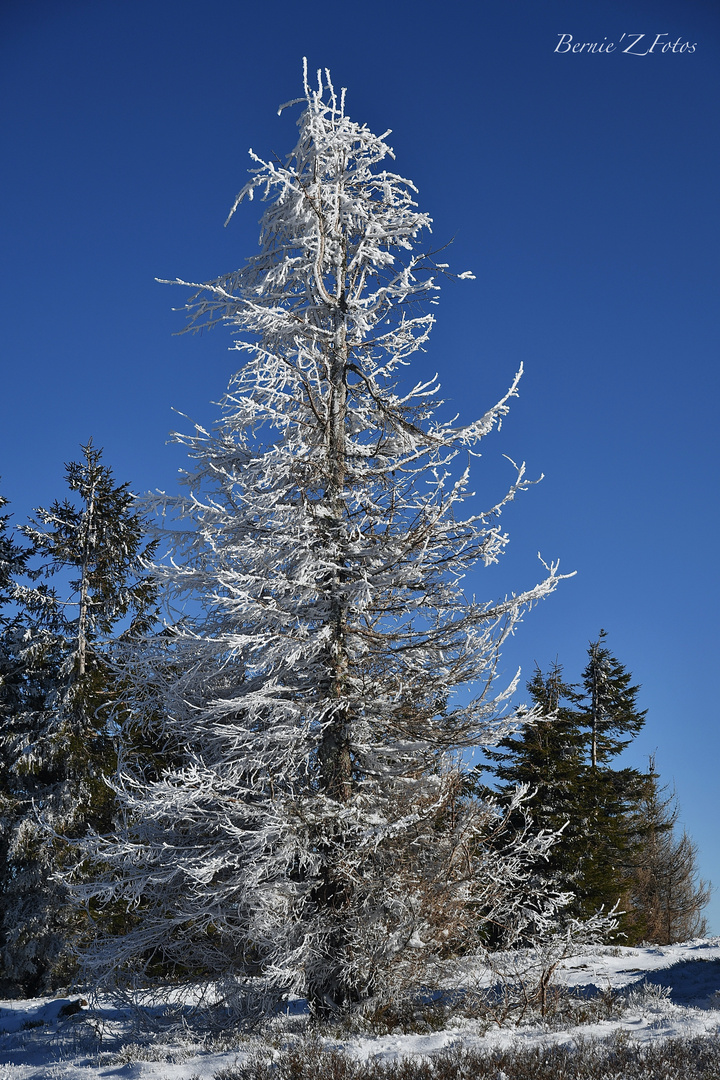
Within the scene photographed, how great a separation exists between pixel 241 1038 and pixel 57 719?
1387 centimetres

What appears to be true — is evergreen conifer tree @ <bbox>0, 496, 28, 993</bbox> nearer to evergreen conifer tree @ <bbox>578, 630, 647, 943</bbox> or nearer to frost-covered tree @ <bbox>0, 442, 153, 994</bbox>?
frost-covered tree @ <bbox>0, 442, 153, 994</bbox>

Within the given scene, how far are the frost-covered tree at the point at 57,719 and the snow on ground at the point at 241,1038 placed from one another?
256 inches

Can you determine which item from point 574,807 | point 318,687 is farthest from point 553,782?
point 318,687

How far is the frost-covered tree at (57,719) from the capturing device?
19188mm

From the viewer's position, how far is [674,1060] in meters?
6.17

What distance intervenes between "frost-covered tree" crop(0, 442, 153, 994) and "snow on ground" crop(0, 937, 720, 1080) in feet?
21.4

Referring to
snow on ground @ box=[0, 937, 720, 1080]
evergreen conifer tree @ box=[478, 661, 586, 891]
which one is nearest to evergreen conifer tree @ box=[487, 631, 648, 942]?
evergreen conifer tree @ box=[478, 661, 586, 891]

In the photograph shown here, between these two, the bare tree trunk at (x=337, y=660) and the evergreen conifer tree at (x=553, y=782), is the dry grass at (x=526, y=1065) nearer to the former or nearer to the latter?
the bare tree trunk at (x=337, y=660)

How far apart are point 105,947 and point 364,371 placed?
8.34m

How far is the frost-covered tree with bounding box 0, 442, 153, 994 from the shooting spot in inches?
755

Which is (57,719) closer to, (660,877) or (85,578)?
(85,578)

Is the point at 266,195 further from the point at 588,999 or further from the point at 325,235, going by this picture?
the point at 588,999

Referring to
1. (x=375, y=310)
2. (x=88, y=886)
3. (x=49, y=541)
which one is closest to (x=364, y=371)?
(x=375, y=310)

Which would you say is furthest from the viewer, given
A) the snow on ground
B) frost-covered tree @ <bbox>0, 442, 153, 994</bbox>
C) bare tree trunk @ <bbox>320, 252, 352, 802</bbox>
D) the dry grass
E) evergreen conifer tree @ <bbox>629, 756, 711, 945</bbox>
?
evergreen conifer tree @ <bbox>629, 756, 711, 945</bbox>
